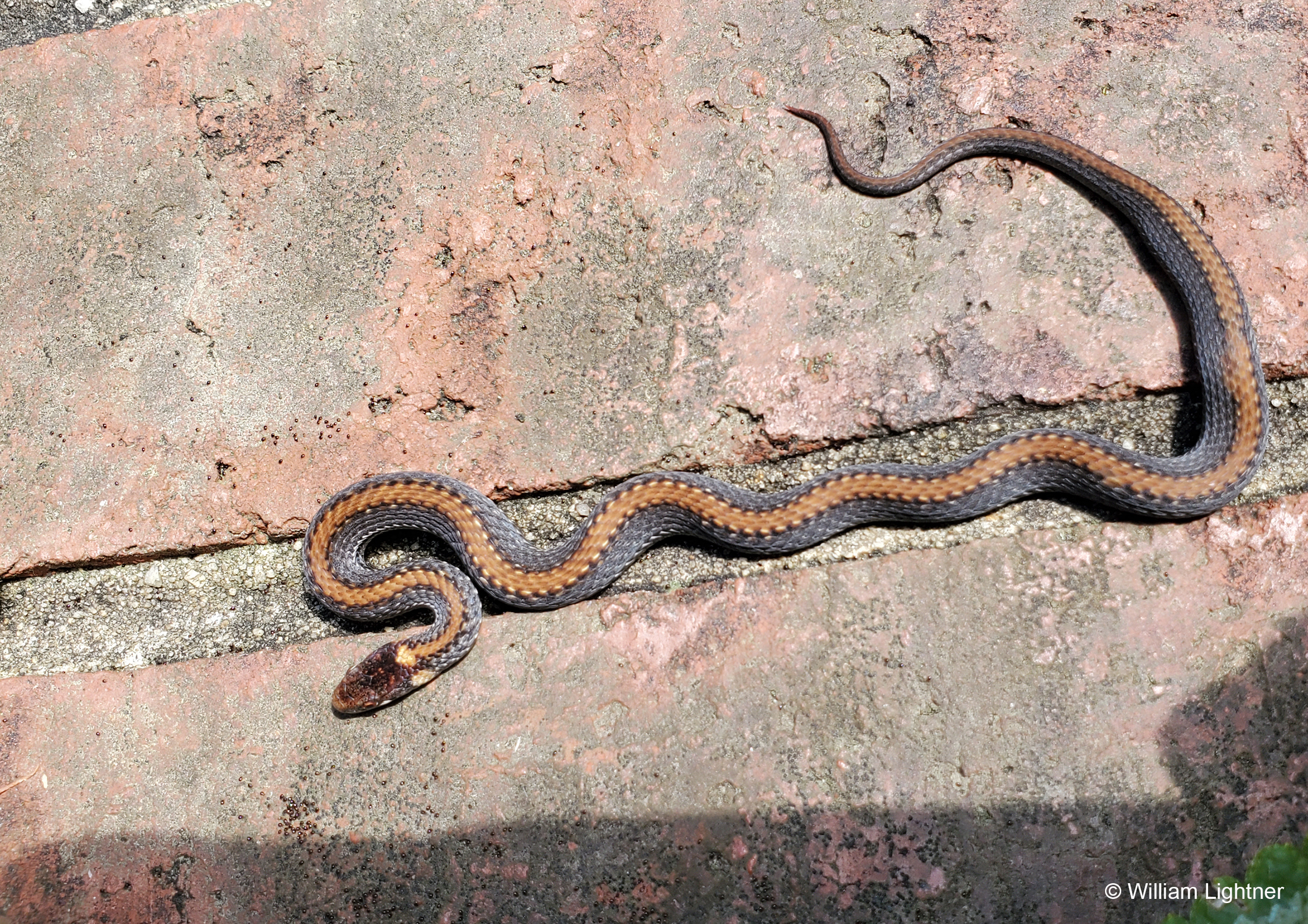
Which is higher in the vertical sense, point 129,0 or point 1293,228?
point 129,0

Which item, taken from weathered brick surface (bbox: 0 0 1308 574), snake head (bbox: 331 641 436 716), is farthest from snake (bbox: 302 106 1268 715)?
weathered brick surface (bbox: 0 0 1308 574)

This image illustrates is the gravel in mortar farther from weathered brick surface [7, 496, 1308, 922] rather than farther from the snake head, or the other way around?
the snake head

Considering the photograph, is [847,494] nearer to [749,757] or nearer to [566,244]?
[749,757]

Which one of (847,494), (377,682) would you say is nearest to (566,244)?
(847,494)

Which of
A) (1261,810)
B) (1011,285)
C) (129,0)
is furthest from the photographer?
(129,0)

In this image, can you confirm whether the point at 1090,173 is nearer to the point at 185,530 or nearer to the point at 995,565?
the point at 995,565

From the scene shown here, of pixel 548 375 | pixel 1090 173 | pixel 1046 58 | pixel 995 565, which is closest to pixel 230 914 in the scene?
pixel 548 375

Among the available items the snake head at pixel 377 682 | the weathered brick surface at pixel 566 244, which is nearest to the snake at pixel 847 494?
the snake head at pixel 377 682
